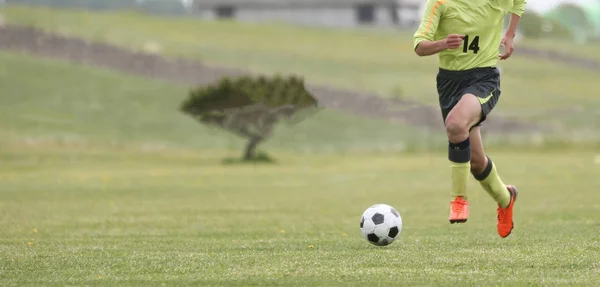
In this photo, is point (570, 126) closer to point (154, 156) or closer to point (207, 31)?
point (154, 156)

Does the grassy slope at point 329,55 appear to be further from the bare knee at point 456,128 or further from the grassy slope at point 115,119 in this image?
the bare knee at point 456,128

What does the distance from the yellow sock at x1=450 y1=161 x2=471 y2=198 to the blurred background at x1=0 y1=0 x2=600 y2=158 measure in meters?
36.9

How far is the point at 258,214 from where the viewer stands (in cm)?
1730

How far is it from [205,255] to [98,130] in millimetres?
42899

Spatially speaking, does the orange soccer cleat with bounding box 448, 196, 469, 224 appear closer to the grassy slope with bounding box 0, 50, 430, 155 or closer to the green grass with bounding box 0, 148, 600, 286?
the green grass with bounding box 0, 148, 600, 286

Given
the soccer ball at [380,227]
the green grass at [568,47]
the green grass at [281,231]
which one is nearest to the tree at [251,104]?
the green grass at [281,231]

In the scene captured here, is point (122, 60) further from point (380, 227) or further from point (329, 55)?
point (380, 227)

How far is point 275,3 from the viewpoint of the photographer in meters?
112

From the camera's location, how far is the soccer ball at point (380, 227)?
10.4m

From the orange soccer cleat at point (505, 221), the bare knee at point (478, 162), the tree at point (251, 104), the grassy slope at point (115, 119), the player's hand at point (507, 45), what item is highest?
the player's hand at point (507, 45)

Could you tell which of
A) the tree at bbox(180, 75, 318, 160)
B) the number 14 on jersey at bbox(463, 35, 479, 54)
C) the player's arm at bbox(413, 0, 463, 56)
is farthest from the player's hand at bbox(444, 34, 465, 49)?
the tree at bbox(180, 75, 318, 160)

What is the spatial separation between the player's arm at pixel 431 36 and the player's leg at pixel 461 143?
2.06 feet

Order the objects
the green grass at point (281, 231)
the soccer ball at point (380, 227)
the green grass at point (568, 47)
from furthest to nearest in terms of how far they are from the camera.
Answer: the green grass at point (568, 47) → the soccer ball at point (380, 227) → the green grass at point (281, 231)

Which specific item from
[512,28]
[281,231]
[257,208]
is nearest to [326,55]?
[257,208]
